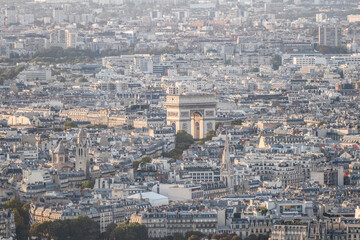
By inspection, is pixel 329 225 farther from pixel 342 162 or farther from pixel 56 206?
pixel 342 162

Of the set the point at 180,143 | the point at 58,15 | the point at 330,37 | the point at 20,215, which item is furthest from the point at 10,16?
the point at 20,215

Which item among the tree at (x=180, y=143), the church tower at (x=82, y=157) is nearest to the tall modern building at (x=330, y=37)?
the tree at (x=180, y=143)

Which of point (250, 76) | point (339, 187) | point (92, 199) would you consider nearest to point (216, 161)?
point (339, 187)

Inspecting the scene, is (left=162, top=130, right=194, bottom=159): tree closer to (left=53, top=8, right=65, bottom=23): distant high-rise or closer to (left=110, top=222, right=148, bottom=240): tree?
(left=110, top=222, right=148, bottom=240): tree

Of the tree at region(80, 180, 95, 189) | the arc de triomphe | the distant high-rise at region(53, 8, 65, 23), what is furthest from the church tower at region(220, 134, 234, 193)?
the distant high-rise at region(53, 8, 65, 23)

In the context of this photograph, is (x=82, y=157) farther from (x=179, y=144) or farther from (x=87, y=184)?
(x=179, y=144)

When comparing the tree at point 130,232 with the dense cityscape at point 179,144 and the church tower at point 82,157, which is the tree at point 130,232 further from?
the church tower at point 82,157
